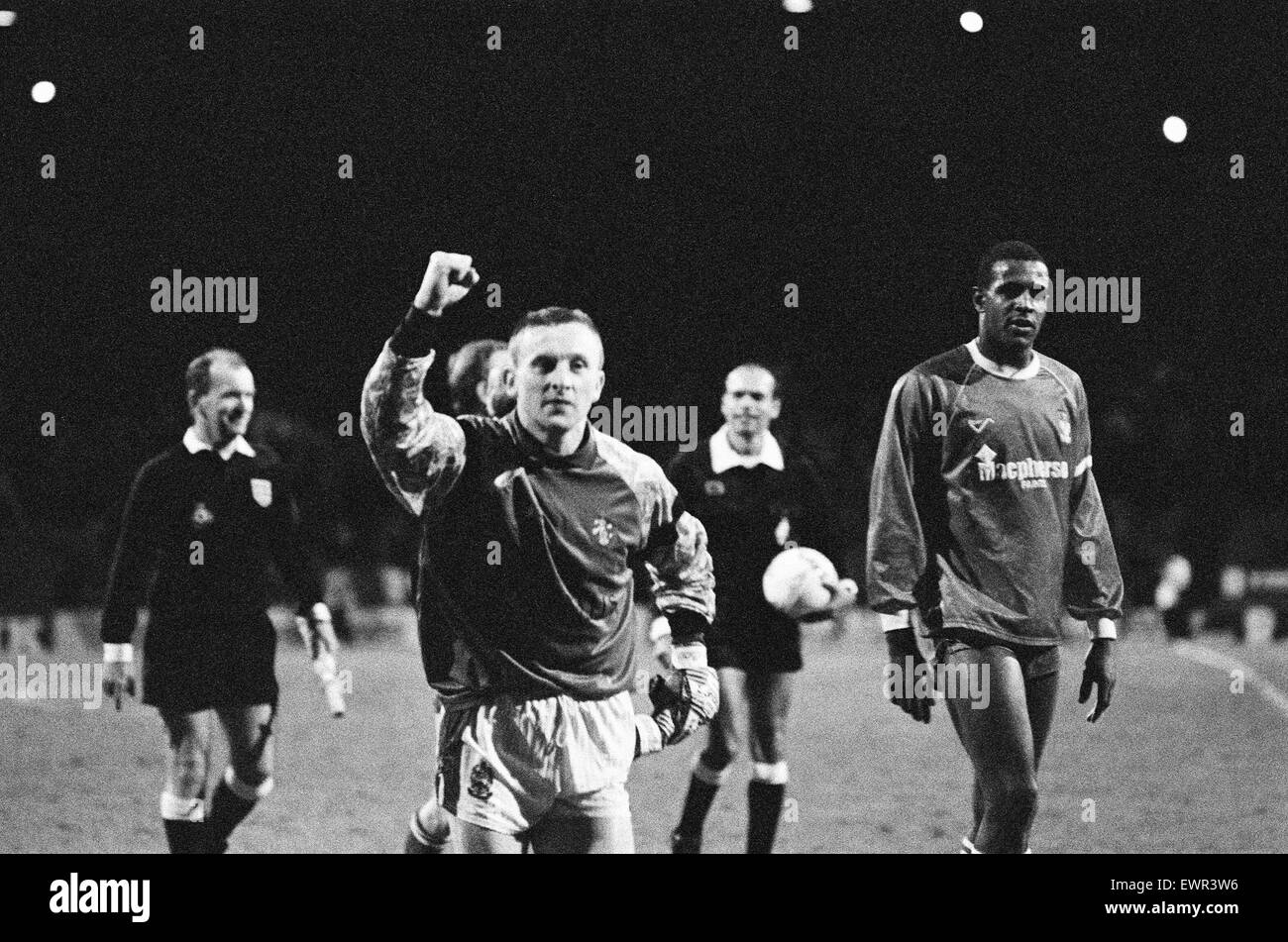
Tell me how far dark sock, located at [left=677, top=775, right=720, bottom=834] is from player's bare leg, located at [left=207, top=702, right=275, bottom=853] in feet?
4.58

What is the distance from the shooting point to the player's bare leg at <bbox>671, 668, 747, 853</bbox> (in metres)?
5.14

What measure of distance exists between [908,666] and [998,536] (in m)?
0.45

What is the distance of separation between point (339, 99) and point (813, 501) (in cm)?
216

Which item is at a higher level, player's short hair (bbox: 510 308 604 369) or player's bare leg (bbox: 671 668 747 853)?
player's short hair (bbox: 510 308 604 369)

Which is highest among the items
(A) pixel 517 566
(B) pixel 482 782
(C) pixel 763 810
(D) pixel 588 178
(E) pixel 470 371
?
(D) pixel 588 178

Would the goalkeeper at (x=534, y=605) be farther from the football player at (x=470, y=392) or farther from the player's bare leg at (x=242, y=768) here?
the player's bare leg at (x=242, y=768)

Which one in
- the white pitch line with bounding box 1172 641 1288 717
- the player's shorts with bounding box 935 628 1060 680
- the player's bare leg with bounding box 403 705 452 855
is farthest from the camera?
the white pitch line with bounding box 1172 641 1288 717

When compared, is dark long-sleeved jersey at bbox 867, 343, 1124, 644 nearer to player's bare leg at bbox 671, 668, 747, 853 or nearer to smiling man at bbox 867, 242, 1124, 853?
smiling man at bbox 867, 242, 1124, 853

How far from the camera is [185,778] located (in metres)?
4.85

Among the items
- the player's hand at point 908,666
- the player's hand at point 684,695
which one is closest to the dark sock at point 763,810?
the player's hand at point 908,666

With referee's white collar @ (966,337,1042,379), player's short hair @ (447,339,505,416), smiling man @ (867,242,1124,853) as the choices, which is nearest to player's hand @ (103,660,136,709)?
player's short hair @ (447,339,505,416)

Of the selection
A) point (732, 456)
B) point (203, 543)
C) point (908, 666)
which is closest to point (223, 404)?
point (203, 543)

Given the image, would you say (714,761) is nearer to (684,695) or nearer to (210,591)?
(684,695)

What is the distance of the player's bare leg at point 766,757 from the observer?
16.8 ft
